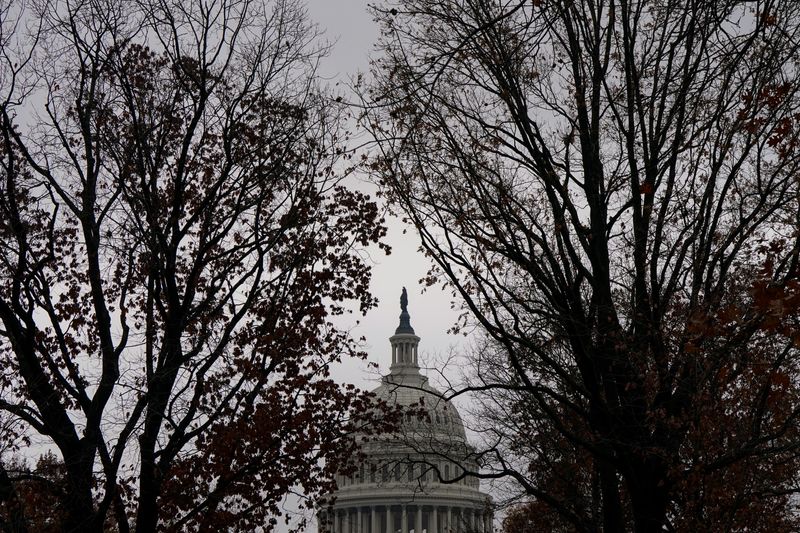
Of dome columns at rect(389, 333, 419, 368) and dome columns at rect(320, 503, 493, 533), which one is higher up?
dome columns at rect(389, 333, 419, 368)

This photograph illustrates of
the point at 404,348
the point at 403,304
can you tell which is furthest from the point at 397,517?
the point at 403,304

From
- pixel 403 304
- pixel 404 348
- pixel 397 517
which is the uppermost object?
pixel 403 304

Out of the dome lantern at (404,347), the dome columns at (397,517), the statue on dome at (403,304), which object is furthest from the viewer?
the statue on dome at (403,304)

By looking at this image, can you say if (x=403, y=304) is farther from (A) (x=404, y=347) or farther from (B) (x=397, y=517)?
(B) (x=397, y=517)

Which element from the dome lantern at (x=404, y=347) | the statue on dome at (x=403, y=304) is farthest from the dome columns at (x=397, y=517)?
the statue on dome at (x=403, y=304)

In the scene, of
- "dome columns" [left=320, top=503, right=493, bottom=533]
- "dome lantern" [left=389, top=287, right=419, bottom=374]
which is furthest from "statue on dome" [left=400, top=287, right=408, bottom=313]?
"dome columns" [left=320, top=503, right=493, bottom=533]

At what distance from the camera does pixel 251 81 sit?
16266 millimetres

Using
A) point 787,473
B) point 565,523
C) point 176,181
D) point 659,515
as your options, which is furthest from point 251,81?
point 565,523

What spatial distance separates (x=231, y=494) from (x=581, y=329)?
6.65m

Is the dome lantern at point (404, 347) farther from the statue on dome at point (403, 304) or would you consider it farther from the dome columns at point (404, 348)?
the statue on dome at point (403, 304)

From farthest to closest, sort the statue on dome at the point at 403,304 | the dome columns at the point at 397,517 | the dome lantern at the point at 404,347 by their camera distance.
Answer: the statue on dome at the point at 403,304 → the dome lantern at the point at 404,347 → the dome columns at the point at 397,517

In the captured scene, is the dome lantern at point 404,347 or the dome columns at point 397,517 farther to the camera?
the dome lantern at point 404,347

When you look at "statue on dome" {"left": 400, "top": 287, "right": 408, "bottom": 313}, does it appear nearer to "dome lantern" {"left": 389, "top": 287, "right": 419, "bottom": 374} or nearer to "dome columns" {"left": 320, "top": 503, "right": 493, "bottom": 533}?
"dome lantern" {"left": 389, "top": 287, "right": 419, "bottom": 374}

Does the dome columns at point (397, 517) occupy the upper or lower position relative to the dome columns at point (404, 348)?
lower
